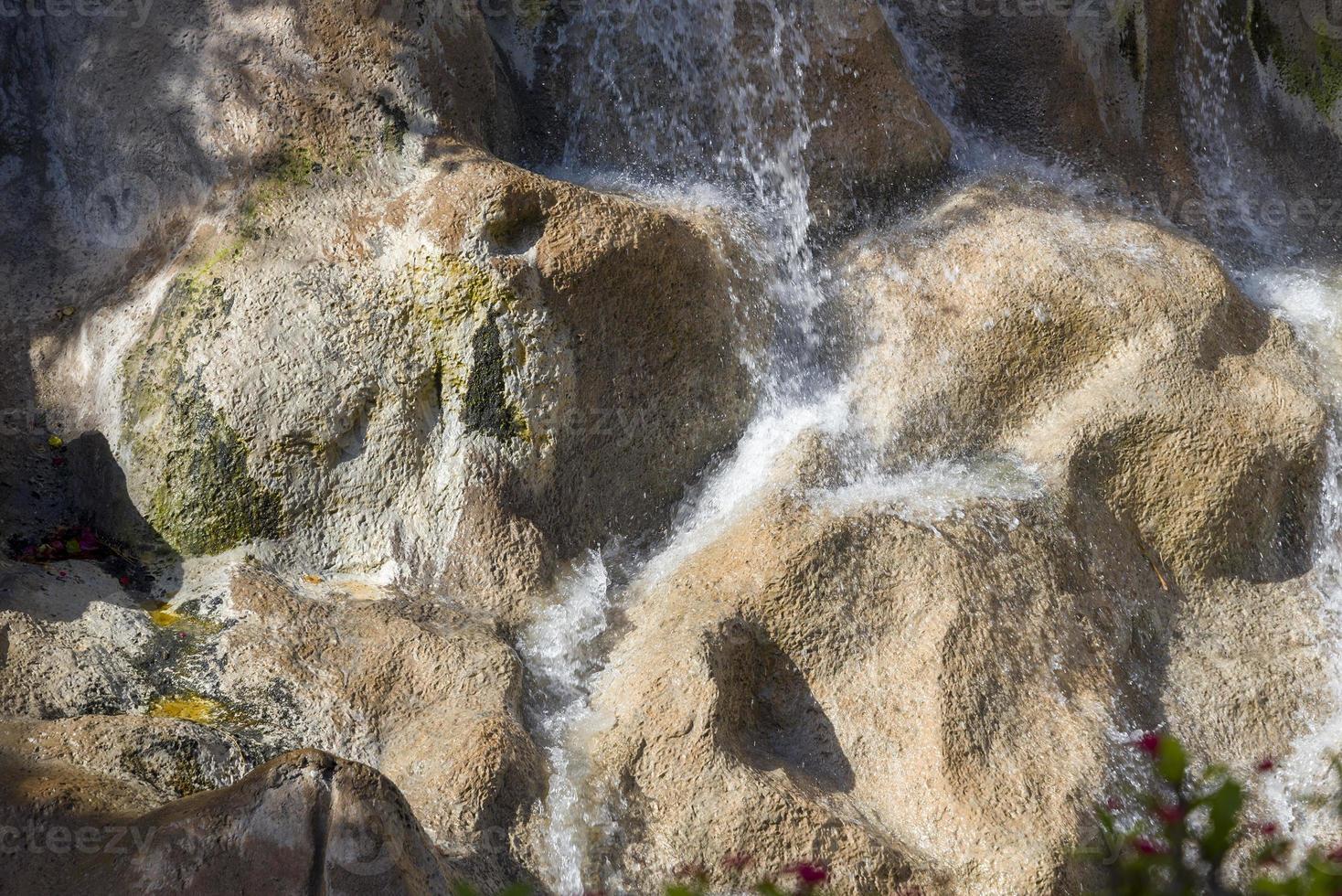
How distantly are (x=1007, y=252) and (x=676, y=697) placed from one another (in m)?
2.76

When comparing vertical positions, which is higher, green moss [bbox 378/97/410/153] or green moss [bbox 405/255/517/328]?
green moss [bbox 378/97/410/153]

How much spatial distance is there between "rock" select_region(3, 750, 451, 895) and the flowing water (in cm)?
111

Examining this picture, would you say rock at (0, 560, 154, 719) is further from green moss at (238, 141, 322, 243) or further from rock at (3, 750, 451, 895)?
green moss at (238, 141, 322, 243)

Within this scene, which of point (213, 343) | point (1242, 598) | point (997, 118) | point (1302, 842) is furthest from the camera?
point (997, 118)

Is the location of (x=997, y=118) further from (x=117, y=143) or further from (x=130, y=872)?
(x=130, y=872)

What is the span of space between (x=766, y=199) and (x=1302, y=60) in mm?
3739

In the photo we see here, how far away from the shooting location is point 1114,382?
5723mm

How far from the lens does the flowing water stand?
5.07 metres

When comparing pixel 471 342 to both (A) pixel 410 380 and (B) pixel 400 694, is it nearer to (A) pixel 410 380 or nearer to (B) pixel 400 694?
(A) pixel 410 380

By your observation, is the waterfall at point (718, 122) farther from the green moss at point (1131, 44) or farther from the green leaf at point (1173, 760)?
the green leaf at point (1173, 760)

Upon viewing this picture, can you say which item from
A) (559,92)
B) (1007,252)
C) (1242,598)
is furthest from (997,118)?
(1242,598)

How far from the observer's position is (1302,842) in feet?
15.6

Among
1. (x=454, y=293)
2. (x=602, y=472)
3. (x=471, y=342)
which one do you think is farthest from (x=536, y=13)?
(x=602, y=472)

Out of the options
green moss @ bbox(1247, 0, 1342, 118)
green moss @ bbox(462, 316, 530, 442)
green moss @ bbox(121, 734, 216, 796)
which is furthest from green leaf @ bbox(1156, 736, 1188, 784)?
green moss @ bbox(1247, 0, 1342, 118)
